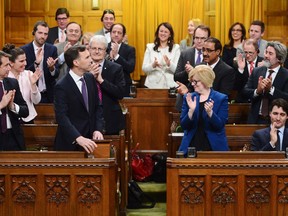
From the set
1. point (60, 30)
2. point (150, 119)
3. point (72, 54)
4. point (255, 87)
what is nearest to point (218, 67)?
point (255, 87)

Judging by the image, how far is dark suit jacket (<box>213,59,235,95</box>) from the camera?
7.63 meters

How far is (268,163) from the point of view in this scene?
5.56 meters

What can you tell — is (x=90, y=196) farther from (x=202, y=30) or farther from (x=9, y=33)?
(x=9, y=33)

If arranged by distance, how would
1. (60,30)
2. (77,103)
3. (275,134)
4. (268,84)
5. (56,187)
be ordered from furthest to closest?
(60,30), (268,84), (275,134), (77,103), (56,187)

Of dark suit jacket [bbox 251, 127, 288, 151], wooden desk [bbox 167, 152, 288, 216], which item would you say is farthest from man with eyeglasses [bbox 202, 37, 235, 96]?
wooden desk [bbox 167, 152, 288, 216]

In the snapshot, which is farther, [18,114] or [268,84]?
Answer: [268,84]

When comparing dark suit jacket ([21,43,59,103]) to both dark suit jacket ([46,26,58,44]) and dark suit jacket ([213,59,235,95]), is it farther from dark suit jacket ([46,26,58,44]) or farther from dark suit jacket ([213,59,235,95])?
dark suit jacket ([213,59,235,95])

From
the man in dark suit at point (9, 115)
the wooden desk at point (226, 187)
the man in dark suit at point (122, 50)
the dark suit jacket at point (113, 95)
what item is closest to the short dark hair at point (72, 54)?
the man in dark suit at point (9, 115)

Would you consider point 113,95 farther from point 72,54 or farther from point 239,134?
point 239,134

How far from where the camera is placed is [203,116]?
6.34 m

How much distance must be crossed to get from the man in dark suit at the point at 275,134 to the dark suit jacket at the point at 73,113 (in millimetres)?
1364

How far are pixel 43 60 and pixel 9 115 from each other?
2.31 metres

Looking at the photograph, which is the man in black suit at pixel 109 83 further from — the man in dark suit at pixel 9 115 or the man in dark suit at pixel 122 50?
the man in dark suit at pixel 122 50

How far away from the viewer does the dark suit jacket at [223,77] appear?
25.0 ft
